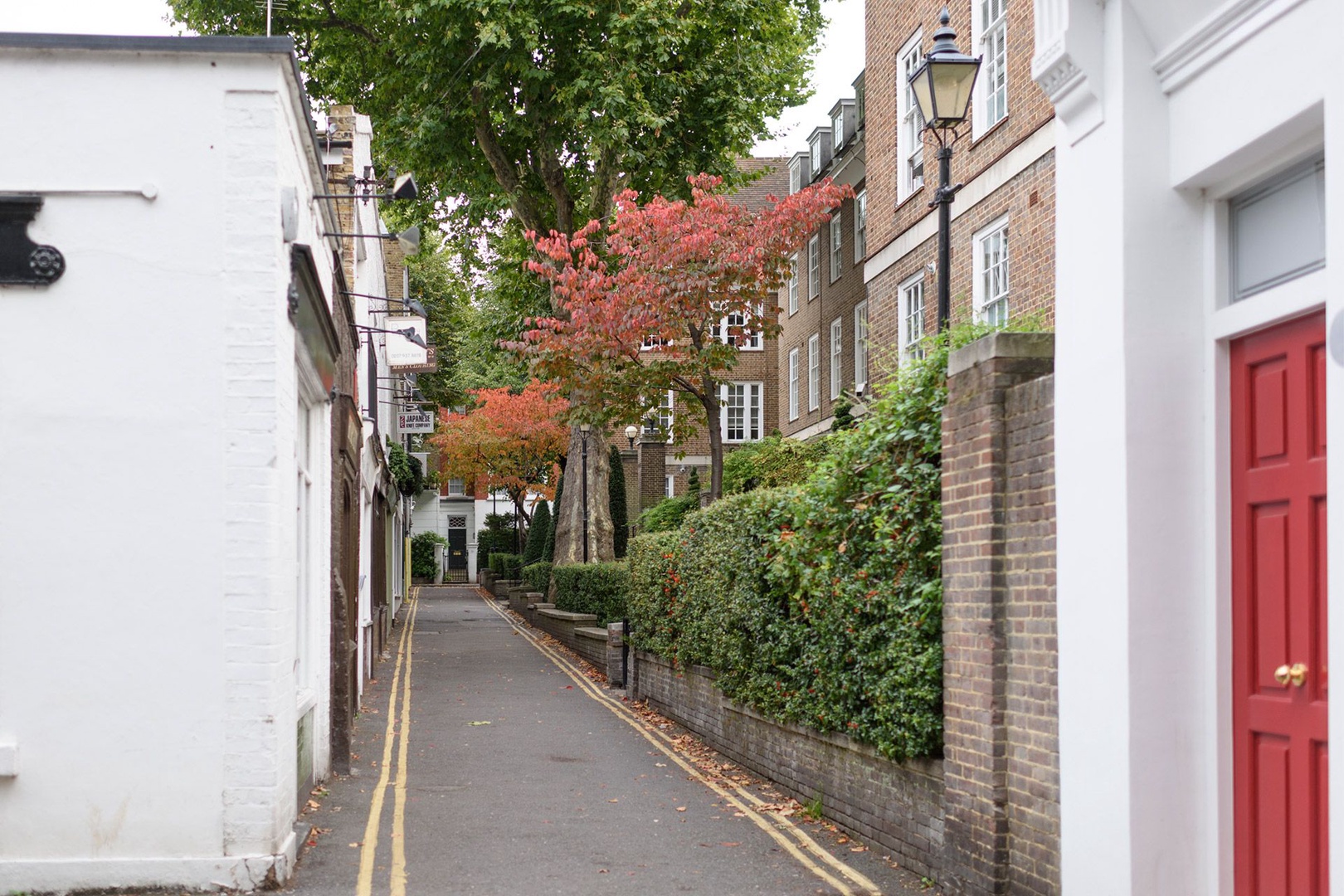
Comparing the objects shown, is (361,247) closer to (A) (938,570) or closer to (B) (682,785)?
(B) (682,785)

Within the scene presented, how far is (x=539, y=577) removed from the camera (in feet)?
117

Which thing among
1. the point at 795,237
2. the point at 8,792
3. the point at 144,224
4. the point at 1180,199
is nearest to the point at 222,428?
the point at 144,224

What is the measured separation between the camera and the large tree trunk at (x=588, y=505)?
28.8 meters

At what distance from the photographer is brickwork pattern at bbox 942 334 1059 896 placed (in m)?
6.79

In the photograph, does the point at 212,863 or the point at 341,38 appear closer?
the point at 212,863

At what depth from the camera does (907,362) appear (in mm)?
8633

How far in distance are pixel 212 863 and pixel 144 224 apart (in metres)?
3.78

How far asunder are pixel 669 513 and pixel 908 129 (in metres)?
14.9

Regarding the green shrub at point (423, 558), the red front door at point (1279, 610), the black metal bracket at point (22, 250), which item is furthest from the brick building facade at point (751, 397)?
the red front door at point (1279, 610)

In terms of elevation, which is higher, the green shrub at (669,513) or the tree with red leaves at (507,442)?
the tree with red leaves at (507,442)

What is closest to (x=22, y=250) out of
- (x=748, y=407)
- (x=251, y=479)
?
(x=251, y=479)

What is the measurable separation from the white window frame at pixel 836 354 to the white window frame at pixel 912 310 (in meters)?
8.15

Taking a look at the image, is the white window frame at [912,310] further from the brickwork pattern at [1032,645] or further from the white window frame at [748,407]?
the white window frame at [748,407]

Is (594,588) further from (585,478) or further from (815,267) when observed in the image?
(815,267)
